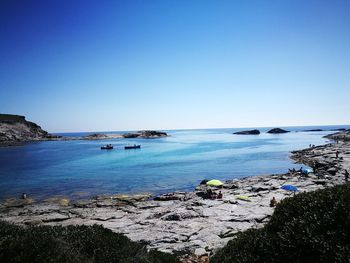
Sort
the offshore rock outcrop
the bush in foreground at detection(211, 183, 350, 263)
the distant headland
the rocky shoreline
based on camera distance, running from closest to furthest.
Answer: the bush in foreground at detection(211, 183, 350, 263), the rocky shoreline, the distant headland, the offshore rock outcrop

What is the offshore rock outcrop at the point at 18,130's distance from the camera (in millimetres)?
137125

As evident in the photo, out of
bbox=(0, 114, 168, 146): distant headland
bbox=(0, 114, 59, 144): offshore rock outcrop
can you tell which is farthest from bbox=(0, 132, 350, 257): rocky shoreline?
bbox=(0, 114, 59, 144): offshore rock outcrop

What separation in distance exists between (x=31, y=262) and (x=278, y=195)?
22844 mm

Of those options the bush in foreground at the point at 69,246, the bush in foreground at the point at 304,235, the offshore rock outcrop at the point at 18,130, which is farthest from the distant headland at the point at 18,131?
the bush in foreground at the point at 304,235

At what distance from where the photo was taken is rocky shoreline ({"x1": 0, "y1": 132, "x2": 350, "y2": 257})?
14812 millimetres

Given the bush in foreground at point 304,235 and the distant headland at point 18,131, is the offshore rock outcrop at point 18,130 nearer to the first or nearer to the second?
the distant headland at point 18,131

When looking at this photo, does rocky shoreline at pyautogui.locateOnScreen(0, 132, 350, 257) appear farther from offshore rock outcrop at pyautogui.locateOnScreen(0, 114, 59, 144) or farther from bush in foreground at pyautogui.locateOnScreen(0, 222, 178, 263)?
offshore rock outcrop at pyautogui.locateOnScreen(0, 114, 59, 144)

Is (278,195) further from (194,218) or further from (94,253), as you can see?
(94,253)

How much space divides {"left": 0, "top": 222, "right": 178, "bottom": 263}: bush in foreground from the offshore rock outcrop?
147432 mm

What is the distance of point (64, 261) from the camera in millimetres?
6102

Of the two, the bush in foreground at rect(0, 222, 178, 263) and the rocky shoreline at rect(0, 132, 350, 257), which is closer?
the bush in foreground at rect(0, 222, 178, 263)

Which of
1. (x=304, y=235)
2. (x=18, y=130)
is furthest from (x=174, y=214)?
(x=18, y=130)

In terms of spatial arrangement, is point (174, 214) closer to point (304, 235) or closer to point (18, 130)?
point (304, 235)

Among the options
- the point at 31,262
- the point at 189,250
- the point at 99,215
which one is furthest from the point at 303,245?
the point at 99,215
